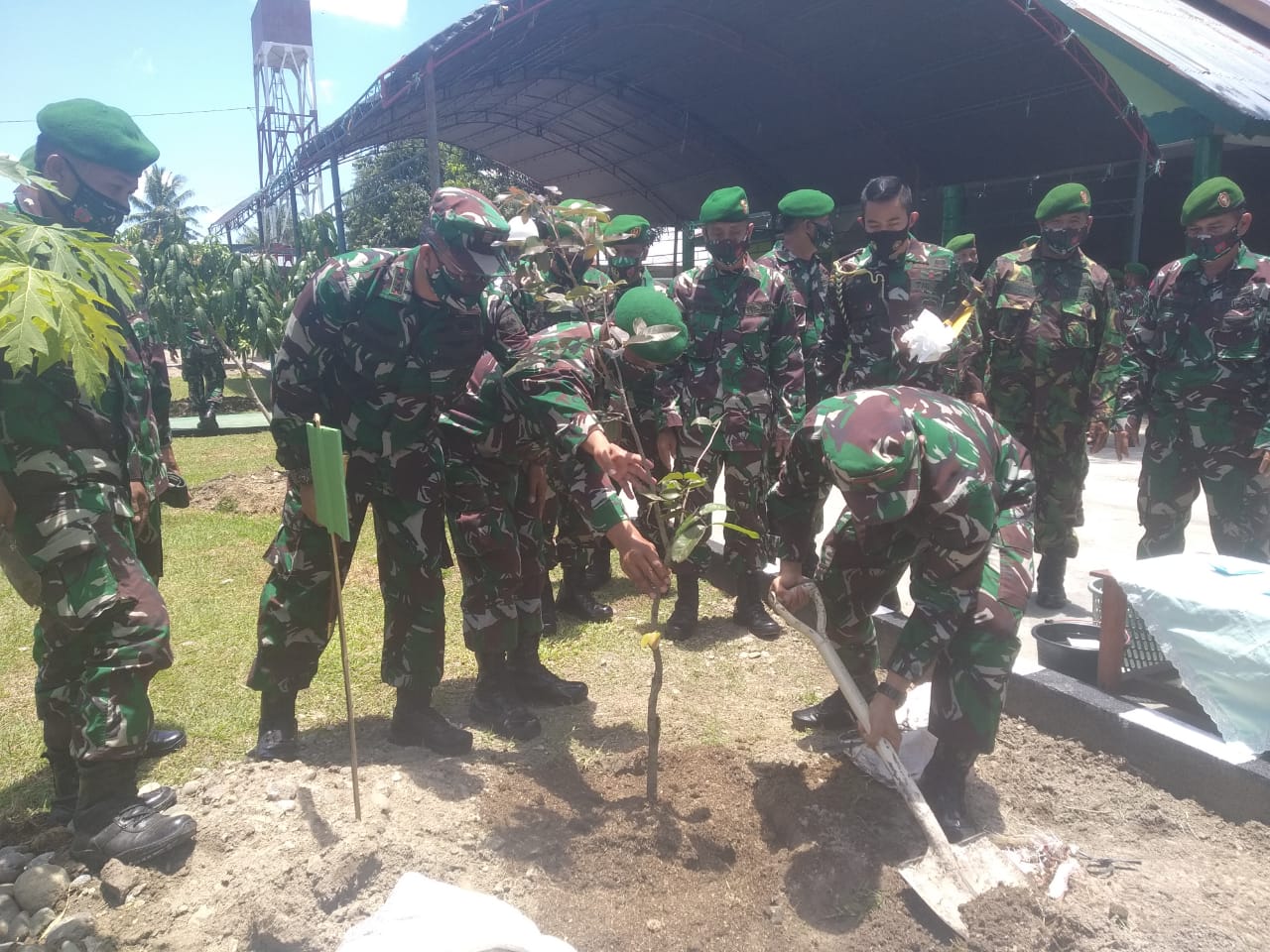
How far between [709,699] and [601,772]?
81 cm

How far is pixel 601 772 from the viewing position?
3.20 meters

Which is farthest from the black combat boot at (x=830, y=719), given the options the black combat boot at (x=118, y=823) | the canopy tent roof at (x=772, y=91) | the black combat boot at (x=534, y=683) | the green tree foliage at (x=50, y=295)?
the canopy tent roof at (x=772, y=91)

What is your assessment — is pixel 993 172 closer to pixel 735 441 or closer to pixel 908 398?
pixel 735 441

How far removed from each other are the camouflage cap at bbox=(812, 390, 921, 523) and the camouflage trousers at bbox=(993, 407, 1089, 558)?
255cm

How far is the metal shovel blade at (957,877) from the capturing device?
7.65ft

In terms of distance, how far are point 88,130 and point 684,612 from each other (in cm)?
327

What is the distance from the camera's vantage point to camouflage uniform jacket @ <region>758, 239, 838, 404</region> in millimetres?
5062

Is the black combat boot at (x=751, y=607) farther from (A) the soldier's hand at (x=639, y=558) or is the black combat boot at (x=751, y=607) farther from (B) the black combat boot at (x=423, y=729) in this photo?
(A) the soldier's hand at (x=639, y=558)

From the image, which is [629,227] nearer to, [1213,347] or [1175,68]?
[1213,347]

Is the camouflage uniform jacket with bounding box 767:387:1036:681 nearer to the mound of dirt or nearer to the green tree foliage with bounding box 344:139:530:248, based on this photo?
the mound of dirt

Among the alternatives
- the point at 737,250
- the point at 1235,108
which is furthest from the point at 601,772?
the point at 1235,108

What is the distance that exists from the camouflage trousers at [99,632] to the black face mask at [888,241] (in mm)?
3698

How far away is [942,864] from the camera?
96.7 inches

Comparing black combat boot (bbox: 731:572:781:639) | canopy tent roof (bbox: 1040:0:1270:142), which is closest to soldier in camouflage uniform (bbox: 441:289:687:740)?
black combat boot (bbox: 731:572:781:639)
